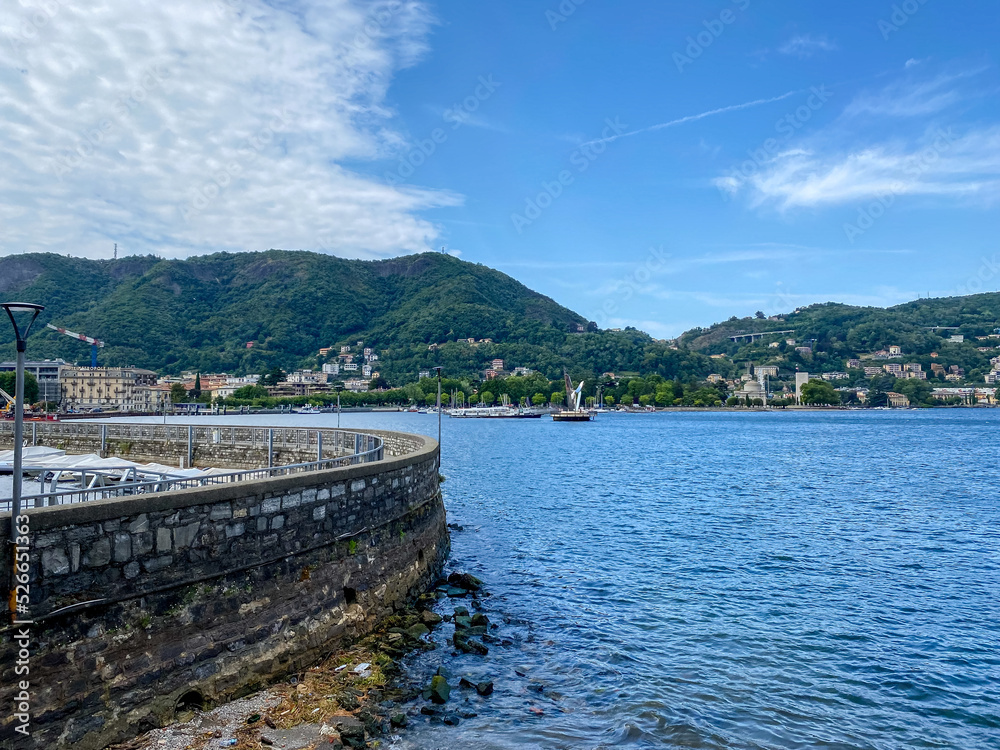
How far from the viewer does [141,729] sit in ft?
28.2

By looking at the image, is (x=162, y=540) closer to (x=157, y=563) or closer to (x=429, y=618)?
(x=157, y=563)

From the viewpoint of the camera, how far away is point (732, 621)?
16.4m

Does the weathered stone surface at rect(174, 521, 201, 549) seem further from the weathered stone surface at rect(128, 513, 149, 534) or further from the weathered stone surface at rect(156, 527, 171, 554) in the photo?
the weathered stone surface at rect(128, 513, 149, 534)

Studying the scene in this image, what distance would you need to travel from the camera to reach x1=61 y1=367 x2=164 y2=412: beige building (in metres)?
165

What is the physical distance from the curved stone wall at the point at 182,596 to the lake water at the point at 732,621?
2664mm

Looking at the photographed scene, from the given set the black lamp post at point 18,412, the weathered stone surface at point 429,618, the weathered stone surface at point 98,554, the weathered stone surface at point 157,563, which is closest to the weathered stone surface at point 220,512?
the weathered stone surface at point 157,563

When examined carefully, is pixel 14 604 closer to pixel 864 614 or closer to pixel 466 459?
pixel 864 614

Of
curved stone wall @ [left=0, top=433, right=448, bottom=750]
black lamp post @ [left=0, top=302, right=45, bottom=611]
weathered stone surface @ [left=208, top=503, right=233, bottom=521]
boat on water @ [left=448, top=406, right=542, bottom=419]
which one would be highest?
black lamp post @ [left=0, top=302, right=45, bottom=611]

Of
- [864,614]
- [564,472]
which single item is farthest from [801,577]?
[564,472]

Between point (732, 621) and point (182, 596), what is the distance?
517 inches

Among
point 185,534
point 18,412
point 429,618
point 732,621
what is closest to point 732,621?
point 732,621

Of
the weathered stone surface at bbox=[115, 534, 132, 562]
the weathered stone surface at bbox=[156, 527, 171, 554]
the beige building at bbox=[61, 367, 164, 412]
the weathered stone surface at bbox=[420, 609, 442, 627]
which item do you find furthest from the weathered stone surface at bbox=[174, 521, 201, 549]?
the beige building at bbox=[61, 367, 164, 412]

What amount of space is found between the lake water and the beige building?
160253mm

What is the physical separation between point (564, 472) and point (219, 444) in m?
31.2
